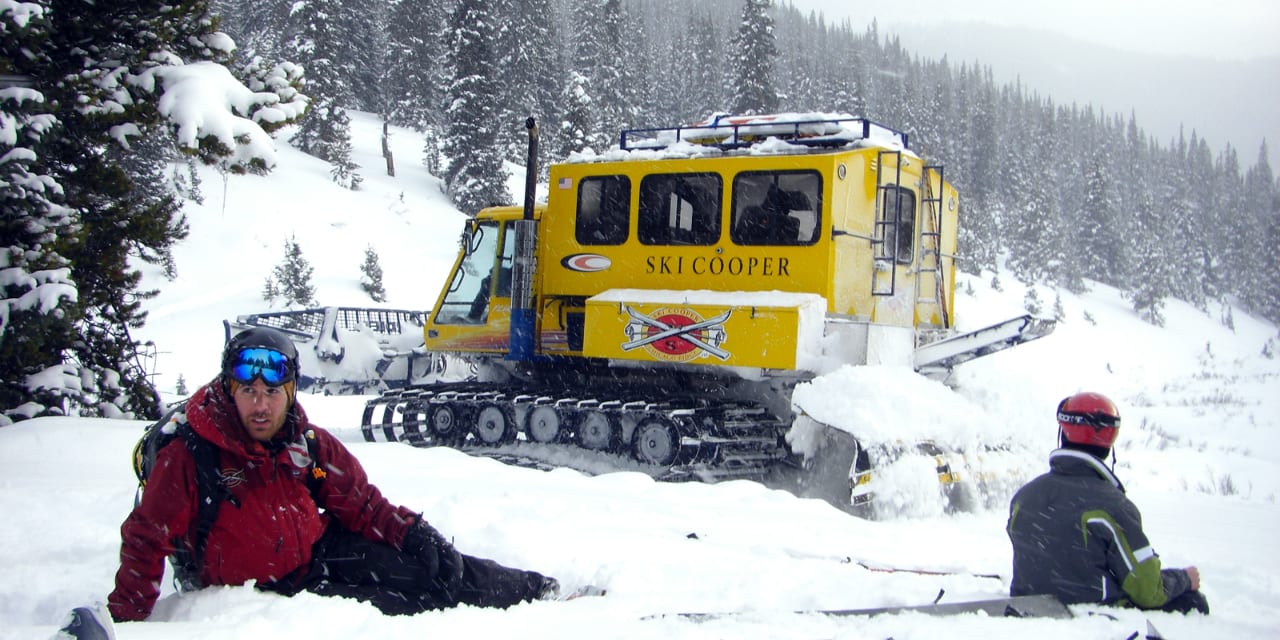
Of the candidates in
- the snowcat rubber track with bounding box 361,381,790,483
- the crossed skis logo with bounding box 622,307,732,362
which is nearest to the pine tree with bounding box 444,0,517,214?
the snowcat rubber track with bounding box 361,381,790,483

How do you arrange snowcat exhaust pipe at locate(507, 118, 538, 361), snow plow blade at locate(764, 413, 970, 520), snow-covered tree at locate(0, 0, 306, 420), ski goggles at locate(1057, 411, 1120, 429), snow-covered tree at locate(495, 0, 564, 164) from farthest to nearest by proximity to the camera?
snow-covered tree at locate(495, 0, 564, 164)
snowcat exhaust pipe at locate(507, 118, 538, 361)
snow plow blade at locate(764, 413, 970, 520)
snow-covered tree at locate(0, 0, 306, 420)
ski goggles at locate(1057, 411, 1120, 429)

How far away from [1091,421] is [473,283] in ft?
27.0

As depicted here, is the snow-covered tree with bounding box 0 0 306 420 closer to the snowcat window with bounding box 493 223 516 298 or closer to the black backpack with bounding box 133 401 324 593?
the snowcat window with bounding box 493 223 516 298

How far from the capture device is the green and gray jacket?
12.0 feet

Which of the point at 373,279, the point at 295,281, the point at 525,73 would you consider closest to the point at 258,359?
the point at 295,281

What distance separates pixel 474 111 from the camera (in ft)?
125

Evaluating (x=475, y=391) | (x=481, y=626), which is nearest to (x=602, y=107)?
(x=475, y=391)

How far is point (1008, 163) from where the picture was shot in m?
73.7

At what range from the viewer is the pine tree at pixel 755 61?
111 ft

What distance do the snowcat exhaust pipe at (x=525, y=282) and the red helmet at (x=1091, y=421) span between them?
6850 millimetres

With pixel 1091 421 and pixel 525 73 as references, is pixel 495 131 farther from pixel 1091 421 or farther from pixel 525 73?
pixel 1091 421

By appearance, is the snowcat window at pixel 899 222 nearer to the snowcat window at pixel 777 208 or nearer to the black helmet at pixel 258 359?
the snowcat window at pixel 777 208

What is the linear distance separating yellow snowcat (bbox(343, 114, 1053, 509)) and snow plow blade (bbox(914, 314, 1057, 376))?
2 centimetres

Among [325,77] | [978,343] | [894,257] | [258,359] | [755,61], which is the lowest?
[258,359]
